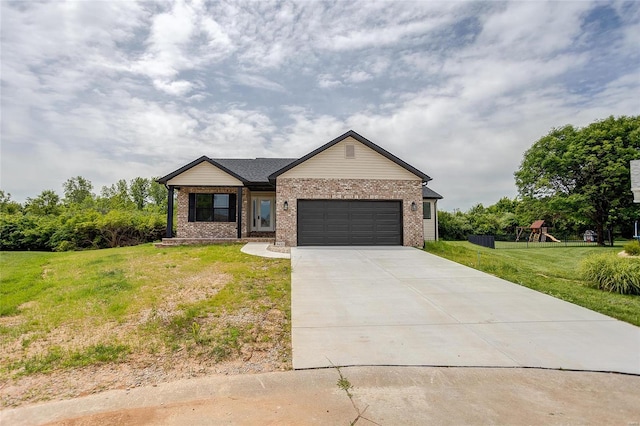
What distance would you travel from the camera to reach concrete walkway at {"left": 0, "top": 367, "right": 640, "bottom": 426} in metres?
2.91

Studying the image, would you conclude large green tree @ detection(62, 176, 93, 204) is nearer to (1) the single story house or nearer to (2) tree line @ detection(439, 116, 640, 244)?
(1) the single story house

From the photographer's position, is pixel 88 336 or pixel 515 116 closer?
pixel 88 336

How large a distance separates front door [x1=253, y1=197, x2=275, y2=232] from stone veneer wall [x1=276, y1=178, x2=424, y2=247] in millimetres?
3634

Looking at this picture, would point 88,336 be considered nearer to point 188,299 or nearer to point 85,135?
point 188,299

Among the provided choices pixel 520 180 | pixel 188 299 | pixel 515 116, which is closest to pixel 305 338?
pixel 188 299

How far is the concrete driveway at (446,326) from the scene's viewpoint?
4.15 meters

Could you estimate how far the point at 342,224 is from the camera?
1528 cm

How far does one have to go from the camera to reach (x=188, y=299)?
6664 mm

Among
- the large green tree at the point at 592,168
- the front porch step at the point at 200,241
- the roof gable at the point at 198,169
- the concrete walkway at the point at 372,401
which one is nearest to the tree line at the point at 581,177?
the large green tree at the point at 592,168

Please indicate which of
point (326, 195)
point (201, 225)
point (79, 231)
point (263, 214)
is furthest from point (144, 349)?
point (79, 231)

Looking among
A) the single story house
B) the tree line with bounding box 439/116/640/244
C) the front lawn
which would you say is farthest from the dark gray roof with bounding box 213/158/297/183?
the tree line with bounding box 439/116/640/244

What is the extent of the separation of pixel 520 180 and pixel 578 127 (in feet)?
17.6

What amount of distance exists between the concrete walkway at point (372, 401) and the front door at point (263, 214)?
15.2 m

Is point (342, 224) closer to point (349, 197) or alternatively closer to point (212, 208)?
point (349, 197)
